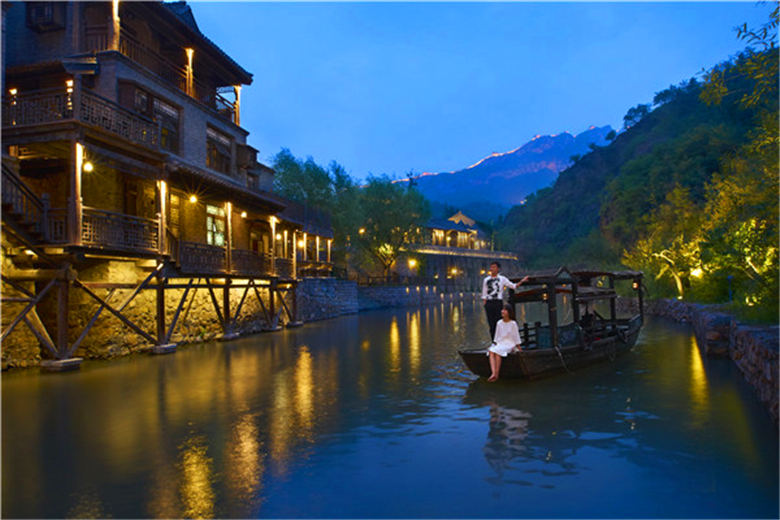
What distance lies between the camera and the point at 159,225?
17406 mm

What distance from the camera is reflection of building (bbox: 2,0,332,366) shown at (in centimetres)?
1420

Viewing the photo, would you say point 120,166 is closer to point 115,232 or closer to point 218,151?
Answer: point 115,232

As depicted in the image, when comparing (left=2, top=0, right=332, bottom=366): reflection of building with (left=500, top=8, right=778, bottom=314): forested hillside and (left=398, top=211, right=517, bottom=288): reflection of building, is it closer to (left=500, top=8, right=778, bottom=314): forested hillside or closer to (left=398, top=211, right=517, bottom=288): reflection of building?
(left=500, top=8, right=778, bottom=314): forested hillside

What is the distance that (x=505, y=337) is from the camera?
11.2 meters

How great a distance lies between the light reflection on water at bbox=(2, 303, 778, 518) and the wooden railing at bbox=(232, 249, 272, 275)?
31.6ft

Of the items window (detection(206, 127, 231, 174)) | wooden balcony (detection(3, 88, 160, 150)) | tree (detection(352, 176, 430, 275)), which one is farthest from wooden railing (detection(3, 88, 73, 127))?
tree (detection(352, 176, 430, 275))

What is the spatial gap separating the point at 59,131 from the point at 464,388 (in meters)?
13.0

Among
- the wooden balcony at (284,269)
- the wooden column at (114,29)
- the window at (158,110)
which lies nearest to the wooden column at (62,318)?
the window at (158,110)

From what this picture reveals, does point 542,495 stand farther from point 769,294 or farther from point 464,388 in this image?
point 769,294

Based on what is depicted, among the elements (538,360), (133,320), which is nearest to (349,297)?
(133,320)

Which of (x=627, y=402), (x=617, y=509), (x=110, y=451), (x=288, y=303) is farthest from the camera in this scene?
(x=288, y=303)

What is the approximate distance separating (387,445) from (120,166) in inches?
533

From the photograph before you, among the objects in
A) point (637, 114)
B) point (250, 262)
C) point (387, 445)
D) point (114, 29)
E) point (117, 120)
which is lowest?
point (387, 445)

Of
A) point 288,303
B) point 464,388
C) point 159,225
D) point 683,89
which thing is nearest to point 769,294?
point 464,388
